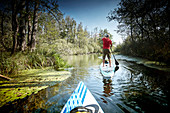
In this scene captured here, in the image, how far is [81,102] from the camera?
6.54 feet

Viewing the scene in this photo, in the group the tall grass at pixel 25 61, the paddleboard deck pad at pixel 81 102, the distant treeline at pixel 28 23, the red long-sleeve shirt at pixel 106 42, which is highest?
the distant treeline at pixel 28 23

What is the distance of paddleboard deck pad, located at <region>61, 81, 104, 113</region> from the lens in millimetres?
1741

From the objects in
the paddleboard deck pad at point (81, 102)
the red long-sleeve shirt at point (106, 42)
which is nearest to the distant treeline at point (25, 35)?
the red long-sleeve shirt at point (106, 42)

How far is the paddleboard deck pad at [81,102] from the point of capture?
174 cm

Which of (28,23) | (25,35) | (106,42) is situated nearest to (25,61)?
(25,35)

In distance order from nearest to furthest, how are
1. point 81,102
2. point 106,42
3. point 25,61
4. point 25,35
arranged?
point 81,102 < point 25,61 < point 106,42 < point 25,35

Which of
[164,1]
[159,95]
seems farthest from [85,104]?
[164,1]

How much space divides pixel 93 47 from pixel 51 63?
4021 cm

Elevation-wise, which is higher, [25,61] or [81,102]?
[25,61]

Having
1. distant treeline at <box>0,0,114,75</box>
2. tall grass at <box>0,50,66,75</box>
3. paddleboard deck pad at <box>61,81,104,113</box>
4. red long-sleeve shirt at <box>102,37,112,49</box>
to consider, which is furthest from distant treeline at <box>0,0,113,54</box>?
paddleboard deck pad at <box>61,81,104,113</box>

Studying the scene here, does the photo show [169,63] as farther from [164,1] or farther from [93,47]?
[93,47]

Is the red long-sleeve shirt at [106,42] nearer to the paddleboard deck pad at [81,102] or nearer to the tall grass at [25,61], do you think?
the tall grass at [25,61]

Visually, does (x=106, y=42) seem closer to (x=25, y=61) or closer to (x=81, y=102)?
(x=81, y=102)

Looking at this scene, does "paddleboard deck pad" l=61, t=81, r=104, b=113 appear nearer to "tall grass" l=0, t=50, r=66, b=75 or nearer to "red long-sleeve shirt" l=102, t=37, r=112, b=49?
"red long-sleeve shirt" l=102, t=37, r=112, b=49
